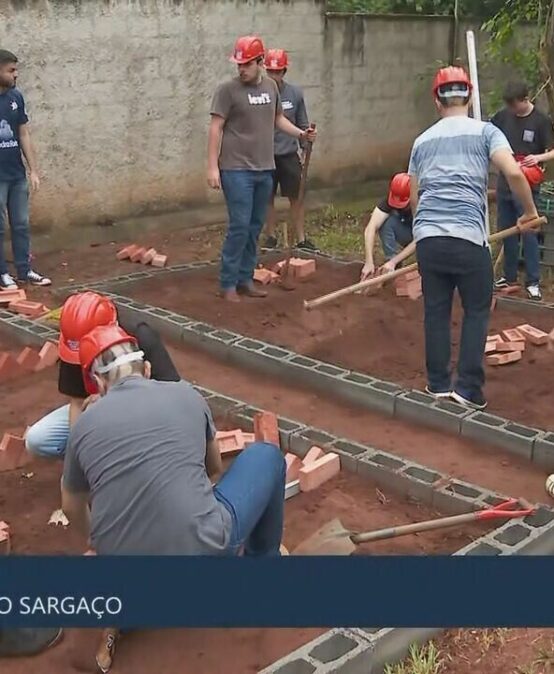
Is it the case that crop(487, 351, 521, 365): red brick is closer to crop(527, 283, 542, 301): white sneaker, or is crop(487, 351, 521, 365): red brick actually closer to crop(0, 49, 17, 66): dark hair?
crop(527, 283, 542, 301): white sneaker

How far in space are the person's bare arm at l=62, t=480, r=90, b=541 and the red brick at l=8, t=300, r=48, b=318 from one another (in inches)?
148

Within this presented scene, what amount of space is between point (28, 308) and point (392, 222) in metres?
2.72

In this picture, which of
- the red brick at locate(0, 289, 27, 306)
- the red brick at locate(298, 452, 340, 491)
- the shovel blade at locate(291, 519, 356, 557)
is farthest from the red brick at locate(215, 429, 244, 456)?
the red brick at locate(0, 289, 27, 306)

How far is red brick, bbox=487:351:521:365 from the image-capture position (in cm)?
585

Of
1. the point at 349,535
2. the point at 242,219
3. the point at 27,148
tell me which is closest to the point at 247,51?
the point at 242,219

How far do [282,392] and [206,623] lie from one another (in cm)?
353

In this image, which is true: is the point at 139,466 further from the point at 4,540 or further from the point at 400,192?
the point at 400,192

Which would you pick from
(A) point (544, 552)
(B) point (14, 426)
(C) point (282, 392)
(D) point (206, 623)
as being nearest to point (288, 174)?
(C) point (282, 392)

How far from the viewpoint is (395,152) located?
38.8 feet

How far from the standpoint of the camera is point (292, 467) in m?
4.32

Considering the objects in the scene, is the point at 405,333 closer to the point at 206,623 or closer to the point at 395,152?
the point at 206,623

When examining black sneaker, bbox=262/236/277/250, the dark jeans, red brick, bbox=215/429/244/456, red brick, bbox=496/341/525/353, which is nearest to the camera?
red brick, bbox=215/429/244/456

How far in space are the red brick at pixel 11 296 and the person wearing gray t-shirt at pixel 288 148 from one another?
2.41m

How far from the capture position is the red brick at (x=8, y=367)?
5.62 m
